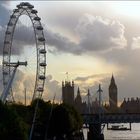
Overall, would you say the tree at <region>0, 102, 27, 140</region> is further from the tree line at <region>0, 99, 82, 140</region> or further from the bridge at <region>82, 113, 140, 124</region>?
the bridge at <region>82, 113, 140, 124</region>

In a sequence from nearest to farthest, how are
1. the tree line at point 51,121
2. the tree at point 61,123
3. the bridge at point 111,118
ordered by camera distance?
the tree line at point 51,121
the tree at point 61,123
the bridge at point 111,118

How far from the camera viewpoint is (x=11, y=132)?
252 feet

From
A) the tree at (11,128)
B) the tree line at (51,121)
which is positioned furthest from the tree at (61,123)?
the tree at (11,128)

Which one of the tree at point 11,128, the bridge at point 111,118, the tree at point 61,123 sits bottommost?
the tree at point 11,128

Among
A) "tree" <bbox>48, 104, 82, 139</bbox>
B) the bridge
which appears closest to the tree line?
"tree" <bbox>48, 104, 82, 139</bbox>

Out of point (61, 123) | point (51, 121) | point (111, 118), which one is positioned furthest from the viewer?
point (111, 118)

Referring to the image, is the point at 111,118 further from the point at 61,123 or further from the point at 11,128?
the point at 11,128

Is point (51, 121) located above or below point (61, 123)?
above

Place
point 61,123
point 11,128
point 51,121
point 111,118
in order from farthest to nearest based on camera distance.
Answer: point 111,118 → point 51,121 → point 61,123 → point 11,128

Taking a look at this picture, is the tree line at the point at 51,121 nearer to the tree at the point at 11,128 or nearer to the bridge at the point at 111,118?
the tree at the point at 11,128

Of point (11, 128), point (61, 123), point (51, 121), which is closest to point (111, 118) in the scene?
point (61, 123)

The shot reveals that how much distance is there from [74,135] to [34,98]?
1547 centimetres

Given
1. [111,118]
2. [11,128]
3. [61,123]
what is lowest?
[11,128]

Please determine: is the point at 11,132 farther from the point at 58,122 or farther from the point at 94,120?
the point at 94,120
